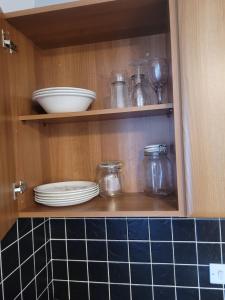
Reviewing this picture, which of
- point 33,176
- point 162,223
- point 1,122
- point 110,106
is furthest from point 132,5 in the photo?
point 162,223

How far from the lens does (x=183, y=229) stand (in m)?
1.12

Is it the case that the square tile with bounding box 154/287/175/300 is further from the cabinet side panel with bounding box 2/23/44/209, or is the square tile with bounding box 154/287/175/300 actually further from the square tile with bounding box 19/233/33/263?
the cabinet side panel with bounding box 2/23/44/209

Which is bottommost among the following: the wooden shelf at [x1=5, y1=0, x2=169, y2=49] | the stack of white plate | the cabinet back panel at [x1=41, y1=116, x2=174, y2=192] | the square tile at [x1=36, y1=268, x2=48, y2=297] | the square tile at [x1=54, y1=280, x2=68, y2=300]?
the square tile at [x1=54, y1=280, x2=68, y2=300]

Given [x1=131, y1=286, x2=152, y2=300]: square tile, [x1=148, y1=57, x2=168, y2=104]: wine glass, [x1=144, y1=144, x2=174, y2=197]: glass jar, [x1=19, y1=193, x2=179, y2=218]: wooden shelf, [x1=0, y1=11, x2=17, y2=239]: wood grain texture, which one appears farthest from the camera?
[x1=131, y1=286, x2=152, y2=300]: square tile

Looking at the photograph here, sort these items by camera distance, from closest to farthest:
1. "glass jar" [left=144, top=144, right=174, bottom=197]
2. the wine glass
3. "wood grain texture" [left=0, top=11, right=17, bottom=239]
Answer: "wood grain texture" [left=0, top=11, right=17, bottom=239] → the wine glass → "glass jar" [left=144, top=144, right=174, bottom=197]

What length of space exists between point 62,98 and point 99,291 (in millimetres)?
892

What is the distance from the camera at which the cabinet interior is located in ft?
3.32

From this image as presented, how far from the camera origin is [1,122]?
77cm

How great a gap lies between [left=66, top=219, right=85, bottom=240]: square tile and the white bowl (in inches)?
21.6

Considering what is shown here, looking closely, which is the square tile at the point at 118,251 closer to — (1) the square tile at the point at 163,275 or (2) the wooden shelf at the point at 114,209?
(1) the square tile at the point at 163,275

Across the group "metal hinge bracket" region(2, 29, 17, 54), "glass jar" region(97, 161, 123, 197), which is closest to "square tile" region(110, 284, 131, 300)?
"glass jar" region(97, 161, 123, 197)

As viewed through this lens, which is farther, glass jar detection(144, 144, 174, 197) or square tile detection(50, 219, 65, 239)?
square tile detection(50, 219, 65, 239)

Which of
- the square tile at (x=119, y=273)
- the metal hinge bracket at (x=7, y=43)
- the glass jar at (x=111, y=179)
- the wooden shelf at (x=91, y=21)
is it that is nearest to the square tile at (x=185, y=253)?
the square tile at (x=119, y=273)

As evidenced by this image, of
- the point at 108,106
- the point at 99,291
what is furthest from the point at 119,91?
the point at 99,291
